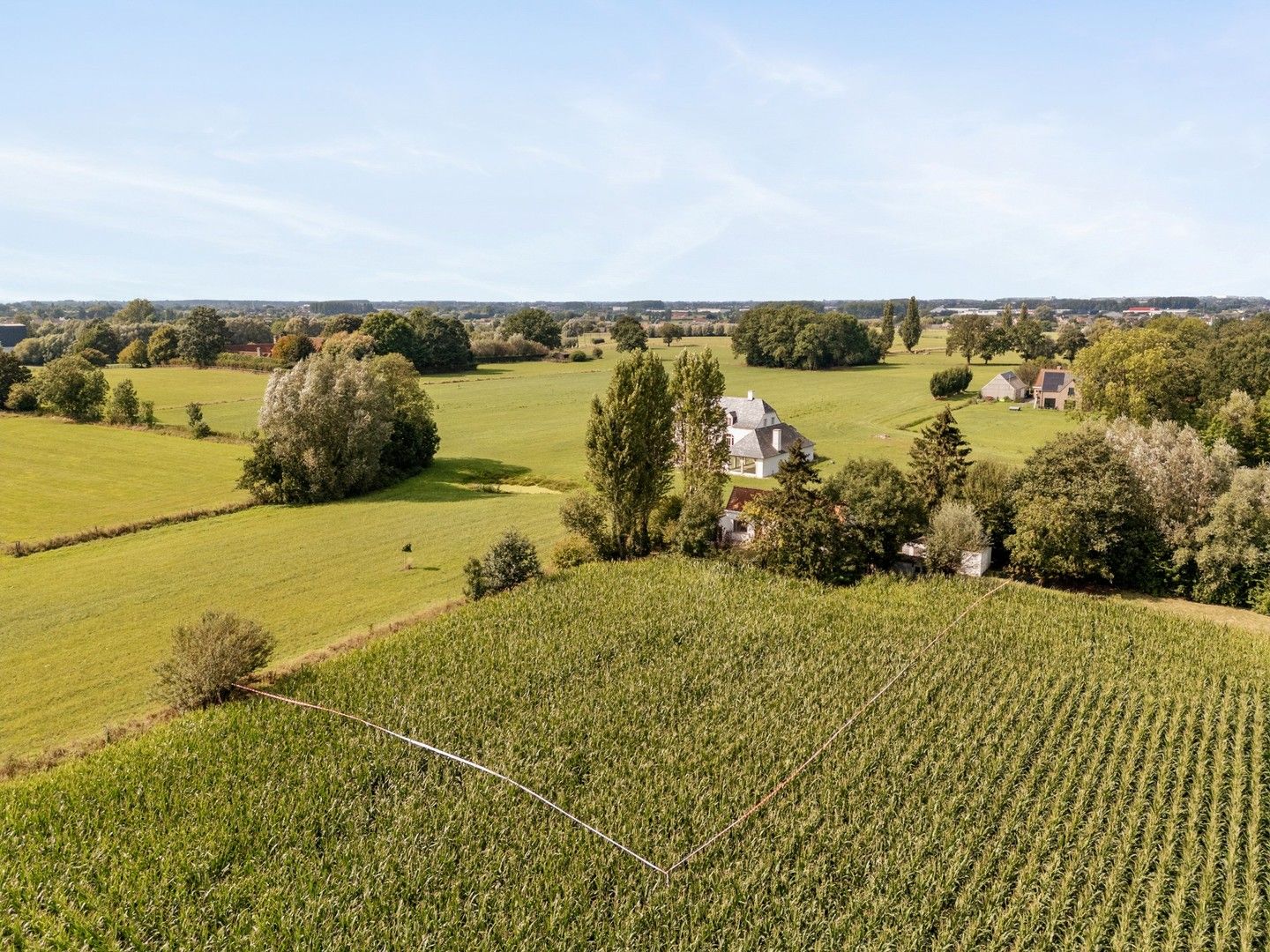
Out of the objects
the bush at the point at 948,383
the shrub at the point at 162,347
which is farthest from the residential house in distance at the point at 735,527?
the shrub at the point at 162,347

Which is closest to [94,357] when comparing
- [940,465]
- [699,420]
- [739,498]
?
[699,420]

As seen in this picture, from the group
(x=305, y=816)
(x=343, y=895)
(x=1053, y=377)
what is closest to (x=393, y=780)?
(x=305, y=816)

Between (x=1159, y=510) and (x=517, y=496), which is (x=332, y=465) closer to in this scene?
(x=517, y=496)

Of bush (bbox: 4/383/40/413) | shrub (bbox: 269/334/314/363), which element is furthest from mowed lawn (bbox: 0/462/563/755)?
shrub (bbox: 269/334/314/363)

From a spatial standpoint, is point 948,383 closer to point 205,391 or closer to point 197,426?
point 197,426

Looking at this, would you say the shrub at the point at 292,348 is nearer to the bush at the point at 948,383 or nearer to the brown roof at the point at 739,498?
the brown roof at the point at 739,498

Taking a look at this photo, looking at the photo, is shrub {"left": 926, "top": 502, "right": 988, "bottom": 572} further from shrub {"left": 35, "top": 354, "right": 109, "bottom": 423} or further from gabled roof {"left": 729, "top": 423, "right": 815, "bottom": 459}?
shrub {"left": 35, "top": 354, "right": 109, "bottom": 423}
